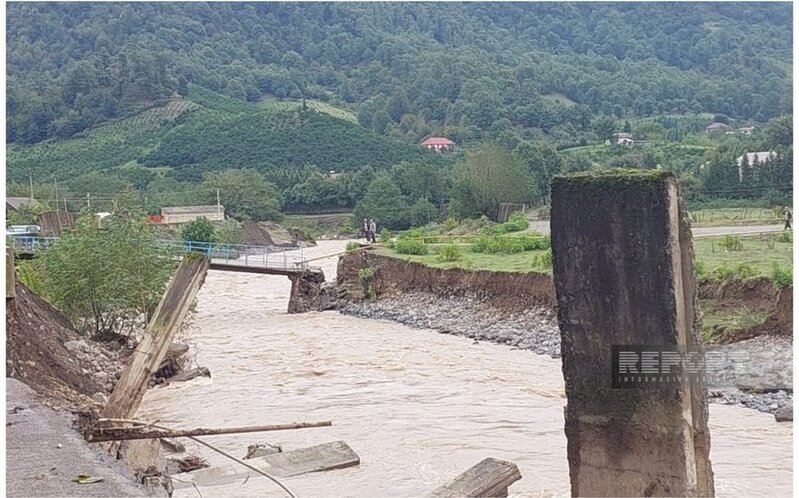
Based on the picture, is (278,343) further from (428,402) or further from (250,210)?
(250,210)

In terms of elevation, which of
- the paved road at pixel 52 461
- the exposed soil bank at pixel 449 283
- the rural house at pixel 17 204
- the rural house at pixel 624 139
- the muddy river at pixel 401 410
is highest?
the rural house at pixel 624 139

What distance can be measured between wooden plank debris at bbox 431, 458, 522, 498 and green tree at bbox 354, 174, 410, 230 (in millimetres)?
48759

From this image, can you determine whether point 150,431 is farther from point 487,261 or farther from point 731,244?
point 487,261

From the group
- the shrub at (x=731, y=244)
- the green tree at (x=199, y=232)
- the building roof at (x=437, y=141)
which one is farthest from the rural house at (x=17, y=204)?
the building roof at (x=437, y=141)

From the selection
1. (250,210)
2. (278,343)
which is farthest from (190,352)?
(250,210)

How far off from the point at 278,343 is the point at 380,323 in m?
4.36

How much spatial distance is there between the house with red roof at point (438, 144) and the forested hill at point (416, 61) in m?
2.95

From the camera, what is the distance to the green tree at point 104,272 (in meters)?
16.4

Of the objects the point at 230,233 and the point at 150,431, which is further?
the point at 230,233

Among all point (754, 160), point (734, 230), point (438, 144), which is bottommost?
point (734, 230)

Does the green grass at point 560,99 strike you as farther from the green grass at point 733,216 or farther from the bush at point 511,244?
the bush at point 511,244

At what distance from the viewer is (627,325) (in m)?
3.45

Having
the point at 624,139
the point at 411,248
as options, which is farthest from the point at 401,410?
the point at 624,139

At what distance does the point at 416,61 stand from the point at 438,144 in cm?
3382
